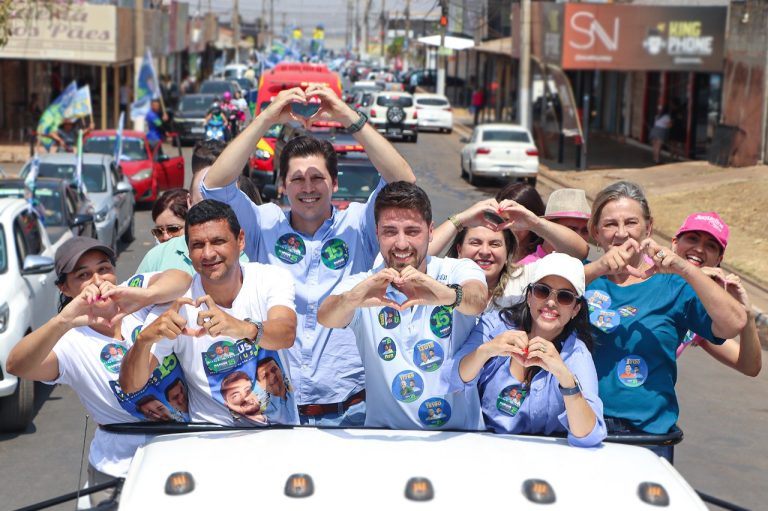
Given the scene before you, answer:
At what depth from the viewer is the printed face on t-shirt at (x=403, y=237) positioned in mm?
3955

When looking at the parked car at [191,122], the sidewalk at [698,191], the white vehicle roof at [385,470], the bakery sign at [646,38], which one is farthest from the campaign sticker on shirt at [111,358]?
the parked car at [191,122]

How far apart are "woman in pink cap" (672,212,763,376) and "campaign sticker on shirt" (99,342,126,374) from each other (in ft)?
7.08

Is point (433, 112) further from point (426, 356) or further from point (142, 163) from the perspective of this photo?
point (426, 356)

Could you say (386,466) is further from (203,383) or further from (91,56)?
(91,56)

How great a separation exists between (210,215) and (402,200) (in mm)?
683

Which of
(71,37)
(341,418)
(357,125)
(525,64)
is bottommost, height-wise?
(341,418)

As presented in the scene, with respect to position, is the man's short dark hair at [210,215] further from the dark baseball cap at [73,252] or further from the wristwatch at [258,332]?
the dark baseball cap at [73,252]

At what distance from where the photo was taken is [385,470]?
2984mm

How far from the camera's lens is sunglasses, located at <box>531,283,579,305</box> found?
3.87 metres

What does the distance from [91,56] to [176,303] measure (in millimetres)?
33107

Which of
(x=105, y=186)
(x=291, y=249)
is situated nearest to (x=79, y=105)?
(x=105, y=186)

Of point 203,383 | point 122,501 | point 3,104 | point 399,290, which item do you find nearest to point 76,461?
point 203,383

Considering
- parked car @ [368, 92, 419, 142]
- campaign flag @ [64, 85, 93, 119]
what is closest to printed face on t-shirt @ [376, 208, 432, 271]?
campaign flag @ [64, 85, 93, 119]

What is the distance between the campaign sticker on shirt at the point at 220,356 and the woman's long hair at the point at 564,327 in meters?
0.99
